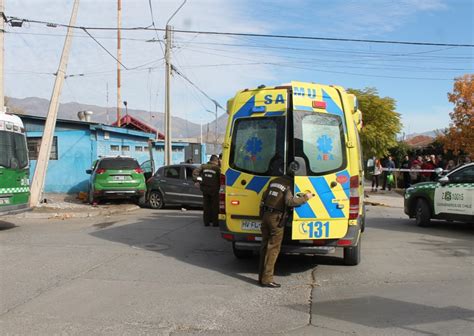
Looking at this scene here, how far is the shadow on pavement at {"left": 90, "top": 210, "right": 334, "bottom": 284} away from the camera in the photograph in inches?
298

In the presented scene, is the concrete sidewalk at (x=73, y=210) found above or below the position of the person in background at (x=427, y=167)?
below

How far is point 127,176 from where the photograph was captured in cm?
1644

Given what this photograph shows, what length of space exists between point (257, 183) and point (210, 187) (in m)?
4.48

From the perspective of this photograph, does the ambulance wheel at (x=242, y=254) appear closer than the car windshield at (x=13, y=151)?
Yes

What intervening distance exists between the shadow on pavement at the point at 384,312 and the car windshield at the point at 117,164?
11878 mm

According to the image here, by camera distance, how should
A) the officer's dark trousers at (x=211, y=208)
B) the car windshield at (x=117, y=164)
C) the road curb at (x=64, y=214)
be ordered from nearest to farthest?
1. the officer's dark trousers at (x=211, y=208)
2. the road curb at (x=64, y=214)
3. the car windshield at (x=117, y=164)

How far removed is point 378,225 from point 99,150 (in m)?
13.9

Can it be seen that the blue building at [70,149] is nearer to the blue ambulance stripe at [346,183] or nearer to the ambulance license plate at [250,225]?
the ambulance license plate at [250,225]

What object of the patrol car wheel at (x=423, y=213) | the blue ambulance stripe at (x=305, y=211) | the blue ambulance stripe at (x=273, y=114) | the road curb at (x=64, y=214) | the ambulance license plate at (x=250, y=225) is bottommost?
the road curb at (x=64, y=214)

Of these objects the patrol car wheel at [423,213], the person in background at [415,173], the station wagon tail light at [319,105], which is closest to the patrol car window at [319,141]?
the station wagon tail light at [319,105]

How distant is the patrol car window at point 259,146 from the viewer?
6.96 m

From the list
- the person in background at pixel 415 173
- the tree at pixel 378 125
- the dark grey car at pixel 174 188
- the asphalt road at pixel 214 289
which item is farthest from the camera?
the tree at pixel 378 125

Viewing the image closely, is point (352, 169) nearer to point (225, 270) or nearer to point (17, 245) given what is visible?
point (225, 270)

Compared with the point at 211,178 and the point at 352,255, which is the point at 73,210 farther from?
the point at 352,255
